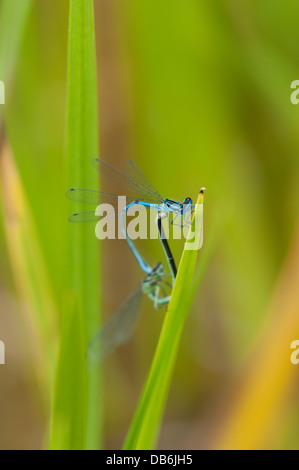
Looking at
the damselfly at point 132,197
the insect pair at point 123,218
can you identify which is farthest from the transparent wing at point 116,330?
the damselfly at point 132,197

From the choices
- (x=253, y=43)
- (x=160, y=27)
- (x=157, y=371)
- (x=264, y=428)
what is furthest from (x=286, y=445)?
(x=160, y=27)

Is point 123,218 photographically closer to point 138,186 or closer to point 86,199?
point 138,186

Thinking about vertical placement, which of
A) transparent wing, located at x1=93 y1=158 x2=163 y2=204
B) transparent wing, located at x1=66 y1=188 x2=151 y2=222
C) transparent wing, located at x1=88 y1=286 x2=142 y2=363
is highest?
transparent wing, located at x1=93 y1=158 x2=163 y2=204

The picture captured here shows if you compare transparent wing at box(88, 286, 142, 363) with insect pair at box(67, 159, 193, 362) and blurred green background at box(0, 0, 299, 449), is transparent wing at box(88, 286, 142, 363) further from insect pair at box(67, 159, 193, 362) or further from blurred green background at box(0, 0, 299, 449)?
blurred green background at box(0, 0, 299, 449)

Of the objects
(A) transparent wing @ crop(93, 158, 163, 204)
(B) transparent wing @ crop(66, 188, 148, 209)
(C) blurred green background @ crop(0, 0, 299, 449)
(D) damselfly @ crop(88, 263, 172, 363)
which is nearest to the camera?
(B) transparent wing @ crop(66, 188, 148, 209)

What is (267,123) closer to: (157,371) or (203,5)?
(203,5)

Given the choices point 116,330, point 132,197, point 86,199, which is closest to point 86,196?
point 86,199

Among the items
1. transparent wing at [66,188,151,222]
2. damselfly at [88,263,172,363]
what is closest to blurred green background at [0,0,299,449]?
damselfly at [88,263,172,363]
